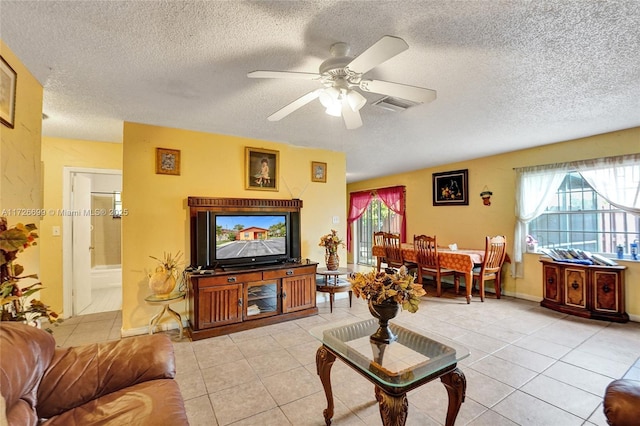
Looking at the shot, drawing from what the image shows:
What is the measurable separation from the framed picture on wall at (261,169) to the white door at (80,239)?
2.17 meters

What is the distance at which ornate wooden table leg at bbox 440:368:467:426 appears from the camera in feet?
4.85

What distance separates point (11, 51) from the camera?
5.54ft

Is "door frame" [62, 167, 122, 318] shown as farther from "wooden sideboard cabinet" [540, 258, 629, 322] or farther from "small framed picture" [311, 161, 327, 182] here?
"wooden sideboard cabinet" [540, 258, 629, 322]

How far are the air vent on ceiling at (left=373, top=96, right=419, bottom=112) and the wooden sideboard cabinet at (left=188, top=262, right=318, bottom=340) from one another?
2024 millimetres

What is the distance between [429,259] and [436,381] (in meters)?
2.56

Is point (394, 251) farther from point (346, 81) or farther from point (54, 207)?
point (54, 207)

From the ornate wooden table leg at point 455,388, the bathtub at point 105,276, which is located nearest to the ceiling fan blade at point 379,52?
the ornate wooden table leg at point 455,388

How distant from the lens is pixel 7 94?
1646 mm

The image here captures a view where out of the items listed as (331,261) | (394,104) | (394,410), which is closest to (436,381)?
(394,410)

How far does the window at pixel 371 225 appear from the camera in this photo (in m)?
6.69

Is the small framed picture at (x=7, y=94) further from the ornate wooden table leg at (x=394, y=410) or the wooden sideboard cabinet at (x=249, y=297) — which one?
the ornate wooden table leg at (x=394, y=410)

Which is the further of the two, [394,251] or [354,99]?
[394,251]

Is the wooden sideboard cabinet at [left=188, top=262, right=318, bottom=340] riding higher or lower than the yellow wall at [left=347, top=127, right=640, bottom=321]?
lower

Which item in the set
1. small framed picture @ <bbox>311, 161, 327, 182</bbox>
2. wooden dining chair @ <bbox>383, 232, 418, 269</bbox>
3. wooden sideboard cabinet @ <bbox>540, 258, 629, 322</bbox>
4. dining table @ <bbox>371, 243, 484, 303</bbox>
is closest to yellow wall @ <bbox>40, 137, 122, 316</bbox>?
small framed picture @ <bbox>311, 161, 327, 182</bbox>
